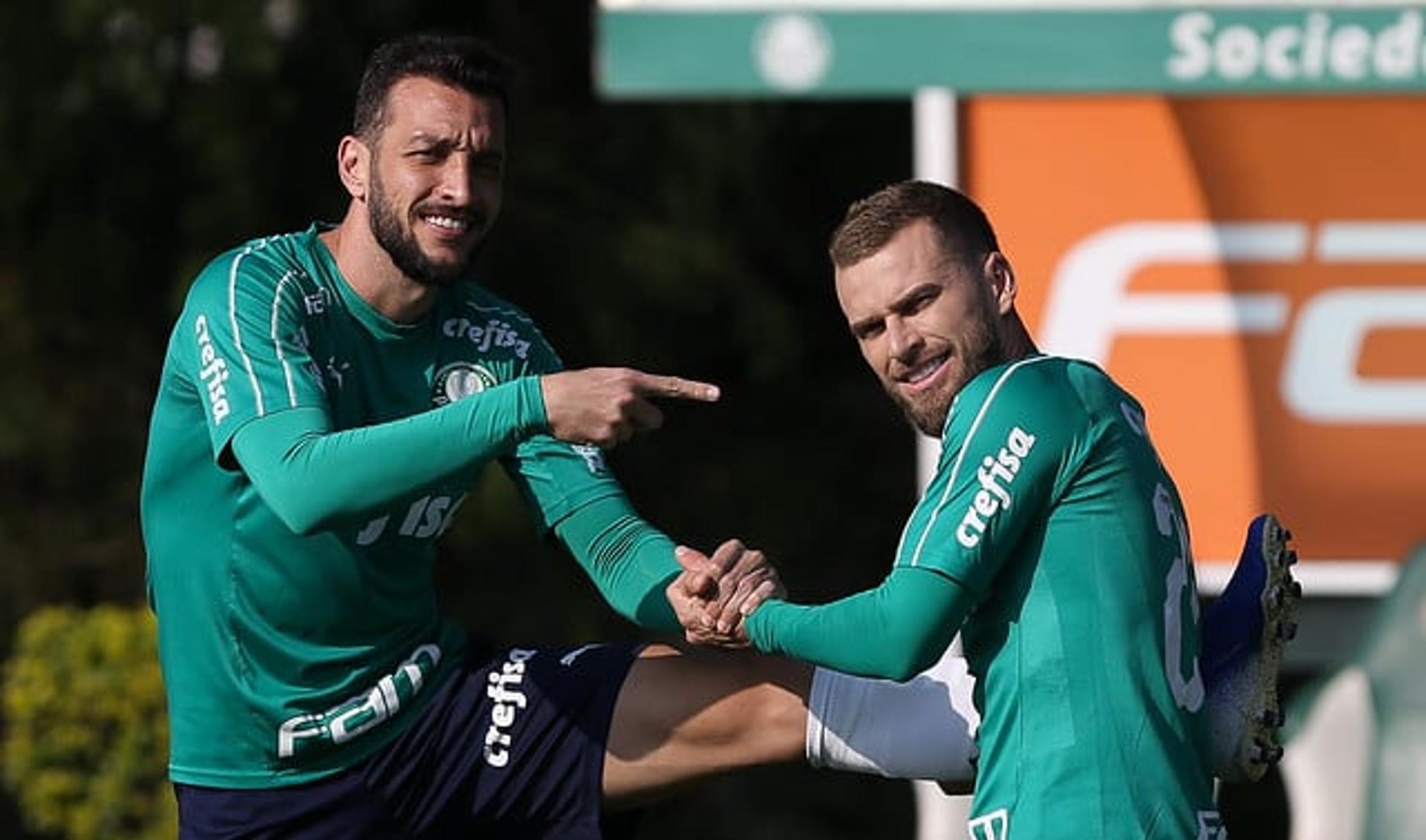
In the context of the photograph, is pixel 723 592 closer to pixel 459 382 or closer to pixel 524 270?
pixel 459 382

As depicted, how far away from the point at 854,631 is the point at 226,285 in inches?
47.5

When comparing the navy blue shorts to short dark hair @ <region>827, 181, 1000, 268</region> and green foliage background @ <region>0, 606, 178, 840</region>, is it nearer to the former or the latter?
short dark hair @ <region>827, 181, 1000, 268</region>

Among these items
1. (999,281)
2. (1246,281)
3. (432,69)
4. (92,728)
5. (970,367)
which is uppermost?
(432,69)

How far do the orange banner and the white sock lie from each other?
2776mm

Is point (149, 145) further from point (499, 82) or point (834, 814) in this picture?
point (499, 82)

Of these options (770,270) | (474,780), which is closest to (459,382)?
(474,780)

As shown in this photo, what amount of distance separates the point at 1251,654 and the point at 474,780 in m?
1.25

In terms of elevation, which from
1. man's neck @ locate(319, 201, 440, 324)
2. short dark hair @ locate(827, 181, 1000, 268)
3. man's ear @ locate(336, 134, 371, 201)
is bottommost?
man's neck @ locate(319, 201, 440, 324)

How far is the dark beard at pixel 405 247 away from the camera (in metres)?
4.67

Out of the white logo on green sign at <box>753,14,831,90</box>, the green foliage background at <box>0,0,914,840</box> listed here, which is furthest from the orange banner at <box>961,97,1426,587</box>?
the green foliage background at <box>0,0,914,840</box>

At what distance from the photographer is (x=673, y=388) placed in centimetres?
418

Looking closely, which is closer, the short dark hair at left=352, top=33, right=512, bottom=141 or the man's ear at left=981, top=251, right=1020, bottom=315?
the man's ear at left=981, top=251, right=1020, bottom=315

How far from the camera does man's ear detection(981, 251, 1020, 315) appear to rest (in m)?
4.06

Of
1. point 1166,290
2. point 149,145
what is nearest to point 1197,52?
point 1166,290
